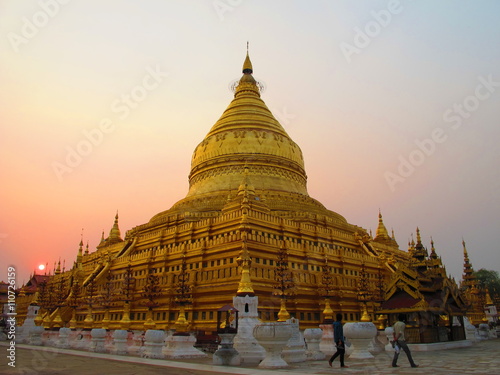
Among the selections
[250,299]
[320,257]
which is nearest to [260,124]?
[320,257]

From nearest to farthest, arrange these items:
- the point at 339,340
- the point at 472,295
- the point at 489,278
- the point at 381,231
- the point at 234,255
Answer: the point at 339,340 → the point at 234,255 → the point at 472,295 → the point at 381,231 → the point at 489,278

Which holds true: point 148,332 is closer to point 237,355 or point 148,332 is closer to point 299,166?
point 237,355

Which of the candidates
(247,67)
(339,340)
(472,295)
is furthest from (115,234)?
(339,340)

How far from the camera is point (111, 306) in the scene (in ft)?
116

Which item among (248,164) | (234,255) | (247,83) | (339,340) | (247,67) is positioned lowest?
(339,340)

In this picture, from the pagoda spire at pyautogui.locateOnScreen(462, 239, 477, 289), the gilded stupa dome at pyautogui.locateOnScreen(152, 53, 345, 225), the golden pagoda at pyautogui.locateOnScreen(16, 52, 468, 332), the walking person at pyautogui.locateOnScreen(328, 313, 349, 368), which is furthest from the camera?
the pagoda spire at pyautogui.locateOnScreen(462, 239, 477, 289)

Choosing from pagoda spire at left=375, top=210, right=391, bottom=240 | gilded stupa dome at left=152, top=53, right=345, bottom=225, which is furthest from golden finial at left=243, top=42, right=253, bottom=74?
pagoda spire at left=375, top=210, right=391, bottom=240

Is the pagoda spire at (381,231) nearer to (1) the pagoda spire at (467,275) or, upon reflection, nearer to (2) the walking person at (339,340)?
(1) the pagoda spire at (467,275)

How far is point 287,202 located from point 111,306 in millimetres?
17796

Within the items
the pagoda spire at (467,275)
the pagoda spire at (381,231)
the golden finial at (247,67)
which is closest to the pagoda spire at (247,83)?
the golden finial at (247,67)

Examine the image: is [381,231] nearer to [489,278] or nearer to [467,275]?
[467,275]

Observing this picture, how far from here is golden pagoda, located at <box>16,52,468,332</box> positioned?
28972 millimetres

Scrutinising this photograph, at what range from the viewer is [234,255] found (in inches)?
1180

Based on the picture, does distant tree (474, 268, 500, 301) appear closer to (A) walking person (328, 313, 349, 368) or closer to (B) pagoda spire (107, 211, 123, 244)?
(B) pagoda spire (107, 211, 123, 244)
